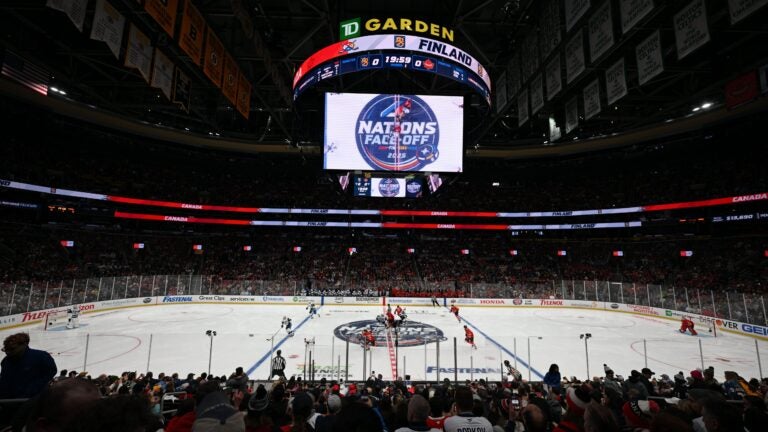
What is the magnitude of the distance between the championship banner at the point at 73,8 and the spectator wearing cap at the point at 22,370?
7798mm

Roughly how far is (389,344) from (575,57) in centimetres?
1316

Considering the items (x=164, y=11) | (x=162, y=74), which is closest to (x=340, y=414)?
(x=164, y=11)

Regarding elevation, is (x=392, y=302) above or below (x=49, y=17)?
below

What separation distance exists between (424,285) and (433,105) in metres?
18.6

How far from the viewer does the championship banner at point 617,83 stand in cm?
1117

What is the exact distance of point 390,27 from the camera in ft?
39.5

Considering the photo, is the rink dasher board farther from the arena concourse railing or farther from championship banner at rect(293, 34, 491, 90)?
championship banner at rect(293, 34, 491, 90)

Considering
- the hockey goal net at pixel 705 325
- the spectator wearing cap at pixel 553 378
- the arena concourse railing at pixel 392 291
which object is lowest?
the hockey goal net at pixel 705 325

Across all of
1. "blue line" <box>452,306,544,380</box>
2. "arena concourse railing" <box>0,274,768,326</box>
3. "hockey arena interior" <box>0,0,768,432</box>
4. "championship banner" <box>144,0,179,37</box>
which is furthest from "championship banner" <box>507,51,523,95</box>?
"arena concourse railing" <box>0,274,768,326</box>

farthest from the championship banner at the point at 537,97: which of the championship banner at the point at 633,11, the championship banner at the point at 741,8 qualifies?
the championship banner at the point at 741,8

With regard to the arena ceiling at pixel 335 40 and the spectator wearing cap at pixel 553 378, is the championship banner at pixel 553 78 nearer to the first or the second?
the arena ceiling at pixel 335 40

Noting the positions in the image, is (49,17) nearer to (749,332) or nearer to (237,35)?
(237,35)

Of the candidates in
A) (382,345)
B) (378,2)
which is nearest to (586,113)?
(378,2)

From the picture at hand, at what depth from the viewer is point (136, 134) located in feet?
106
